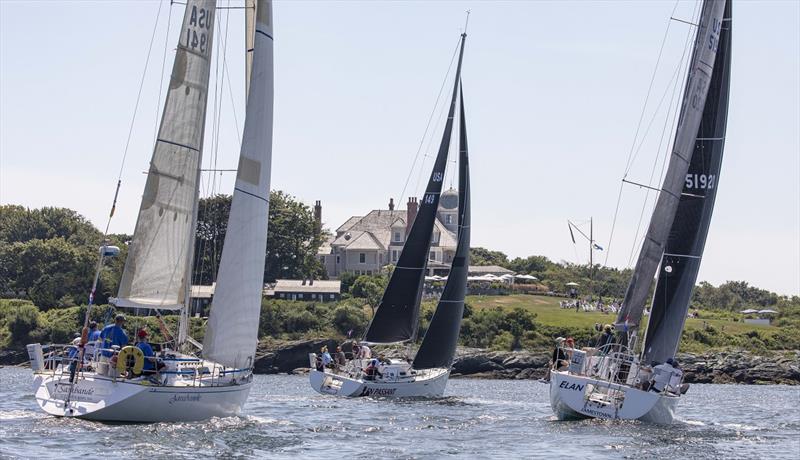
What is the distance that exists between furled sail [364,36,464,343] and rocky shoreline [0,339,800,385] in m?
24.8

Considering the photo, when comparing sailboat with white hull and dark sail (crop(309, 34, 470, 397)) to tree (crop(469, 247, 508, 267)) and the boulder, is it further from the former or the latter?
tree (crop(469, 247, 508, 267))

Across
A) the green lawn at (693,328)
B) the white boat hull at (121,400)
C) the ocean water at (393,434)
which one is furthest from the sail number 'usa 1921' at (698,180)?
the green lawn at (693,328)

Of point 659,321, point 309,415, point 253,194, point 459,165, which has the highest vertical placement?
point 459,165

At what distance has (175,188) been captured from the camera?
30.6m

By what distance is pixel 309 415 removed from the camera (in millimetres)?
35375

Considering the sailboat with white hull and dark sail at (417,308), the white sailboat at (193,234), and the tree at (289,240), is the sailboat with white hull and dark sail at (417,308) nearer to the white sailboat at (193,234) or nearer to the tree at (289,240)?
the white sailboat at (193,234)

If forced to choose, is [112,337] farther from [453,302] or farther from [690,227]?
[453,302]

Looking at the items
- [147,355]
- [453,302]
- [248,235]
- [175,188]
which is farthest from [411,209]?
[147,355]

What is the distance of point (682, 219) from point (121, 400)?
1715cm

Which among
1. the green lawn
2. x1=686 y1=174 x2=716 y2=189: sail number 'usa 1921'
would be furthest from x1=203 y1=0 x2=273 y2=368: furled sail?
the green lawn

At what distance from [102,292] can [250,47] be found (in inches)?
2130

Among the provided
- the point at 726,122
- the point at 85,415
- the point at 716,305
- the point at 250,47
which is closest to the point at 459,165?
the point at 726,122

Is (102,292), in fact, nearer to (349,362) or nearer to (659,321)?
(349,362)

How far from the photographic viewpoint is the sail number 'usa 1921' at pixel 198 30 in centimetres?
3088
